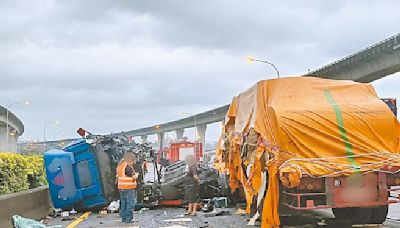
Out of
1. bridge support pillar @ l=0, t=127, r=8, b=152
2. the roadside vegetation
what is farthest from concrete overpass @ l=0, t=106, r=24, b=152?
the roadside vegetation

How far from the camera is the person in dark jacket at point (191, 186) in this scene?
13922mm

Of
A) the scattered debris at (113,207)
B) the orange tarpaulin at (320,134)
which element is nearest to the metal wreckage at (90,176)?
the scattered debris at (113,207)

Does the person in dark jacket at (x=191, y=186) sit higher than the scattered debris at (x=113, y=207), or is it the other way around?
the person in dark jacket at (x=191, y=186)

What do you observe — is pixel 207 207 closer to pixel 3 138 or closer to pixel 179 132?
pixel 3 138

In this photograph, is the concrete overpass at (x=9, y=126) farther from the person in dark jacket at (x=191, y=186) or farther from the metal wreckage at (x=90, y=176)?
the person in dark jacket at (x=191, y=186)

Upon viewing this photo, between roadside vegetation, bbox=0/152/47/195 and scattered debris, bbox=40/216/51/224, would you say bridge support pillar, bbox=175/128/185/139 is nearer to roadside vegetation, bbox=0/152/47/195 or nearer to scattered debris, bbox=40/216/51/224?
roadside vegetation, bbox=0/152/47/195

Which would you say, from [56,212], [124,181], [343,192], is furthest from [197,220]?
[56,212]

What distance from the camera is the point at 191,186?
14148mm

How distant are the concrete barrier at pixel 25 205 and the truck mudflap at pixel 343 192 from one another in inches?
205

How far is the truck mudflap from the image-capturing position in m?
8.61

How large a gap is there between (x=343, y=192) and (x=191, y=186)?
19.8 feet

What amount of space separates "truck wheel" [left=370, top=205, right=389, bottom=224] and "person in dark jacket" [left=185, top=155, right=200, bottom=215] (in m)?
4.90

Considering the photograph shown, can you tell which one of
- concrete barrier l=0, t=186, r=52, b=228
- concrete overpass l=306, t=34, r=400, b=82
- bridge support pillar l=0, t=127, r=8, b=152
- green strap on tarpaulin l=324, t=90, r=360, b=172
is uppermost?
concrete overpass l=306, t=34, r=400, b=82

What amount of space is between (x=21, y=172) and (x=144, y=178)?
11.8 feet
